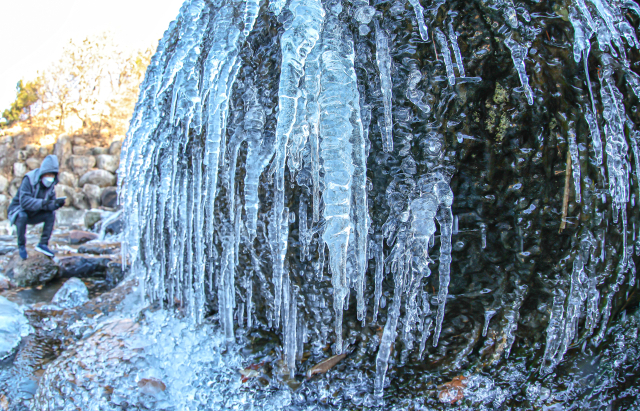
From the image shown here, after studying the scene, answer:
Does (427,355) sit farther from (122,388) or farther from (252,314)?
(122,388)

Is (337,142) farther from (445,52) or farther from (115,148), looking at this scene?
(115,148)

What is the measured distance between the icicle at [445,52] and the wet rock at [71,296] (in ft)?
16.1

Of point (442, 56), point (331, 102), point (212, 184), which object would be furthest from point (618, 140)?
point (212, 184)

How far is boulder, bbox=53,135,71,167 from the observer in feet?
58.0

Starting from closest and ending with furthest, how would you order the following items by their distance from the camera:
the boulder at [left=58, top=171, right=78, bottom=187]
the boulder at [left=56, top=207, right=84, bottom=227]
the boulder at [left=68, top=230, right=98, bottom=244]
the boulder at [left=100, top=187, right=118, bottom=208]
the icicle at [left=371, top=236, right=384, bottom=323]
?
the icicle at [left=371, top=236, right=384, bottom=323] < the boulder at [left=68, top=230, right=98, bottom=244] < the boulder at [left=56, top=207, right=84, bottom=227] < the boulder at [left=100, top=187, right=118, bottom=208] < the boulder at [left=58, top=171, right=78, bottom=187]

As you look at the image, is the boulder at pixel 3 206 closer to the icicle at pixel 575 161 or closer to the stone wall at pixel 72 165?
the stone wall at pixel 72 165

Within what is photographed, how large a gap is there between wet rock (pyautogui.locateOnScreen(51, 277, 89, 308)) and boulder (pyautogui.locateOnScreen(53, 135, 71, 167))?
1605 cm

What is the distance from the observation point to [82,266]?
6.14 meters

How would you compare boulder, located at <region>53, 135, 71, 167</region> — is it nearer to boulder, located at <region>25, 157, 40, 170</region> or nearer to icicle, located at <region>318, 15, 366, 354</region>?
boulder, located at <region>25, 157, 40, 170</region>

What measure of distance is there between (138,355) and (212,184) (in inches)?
53.5

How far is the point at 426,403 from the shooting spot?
1.96 metres

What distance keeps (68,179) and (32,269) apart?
13.5m

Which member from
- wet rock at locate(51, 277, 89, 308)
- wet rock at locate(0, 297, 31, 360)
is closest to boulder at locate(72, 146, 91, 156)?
wet rock at locate(51, 277, 89, 308)

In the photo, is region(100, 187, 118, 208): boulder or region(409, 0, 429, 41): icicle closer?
region(409, 0, 429, 41): icicle
